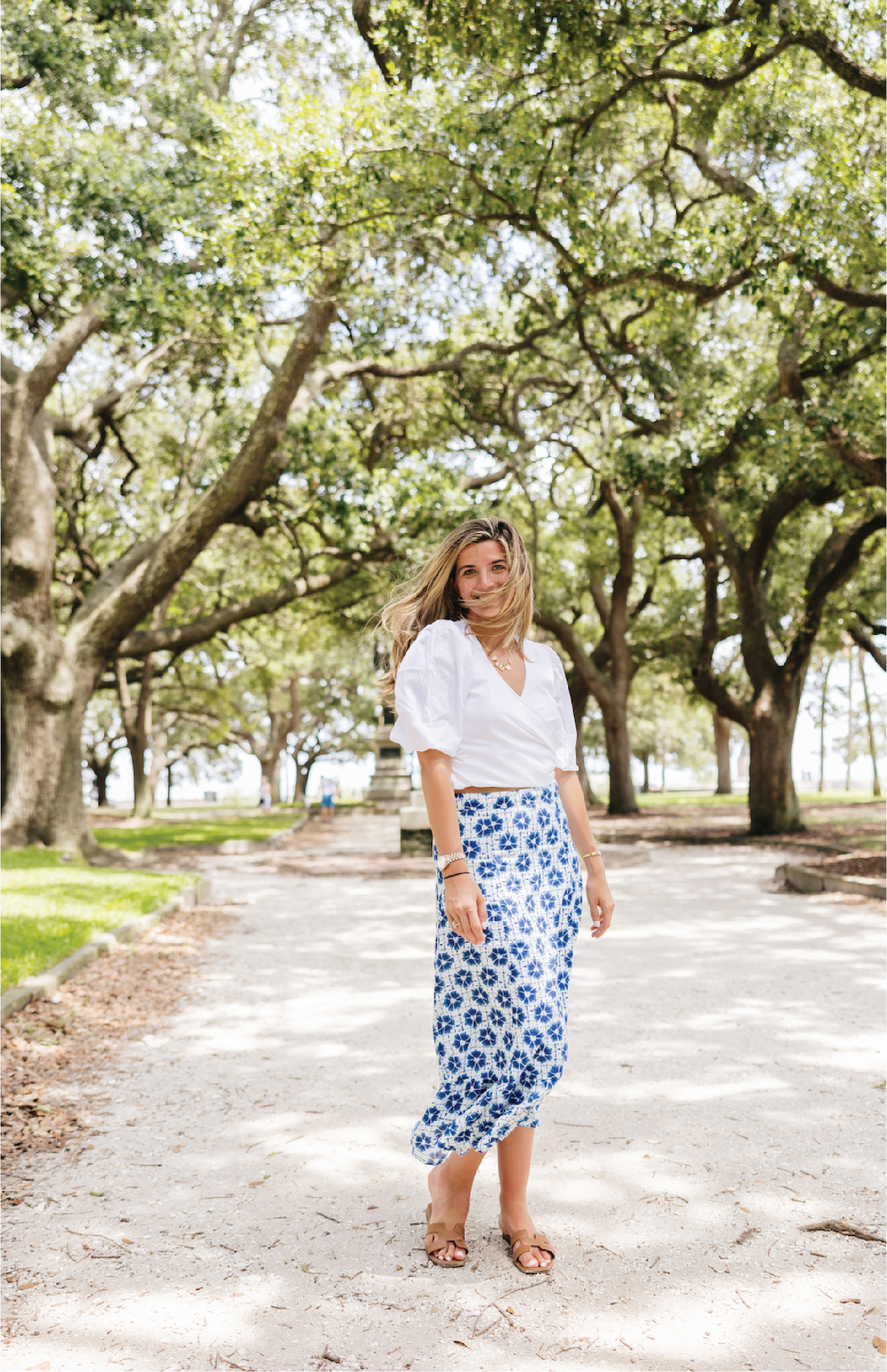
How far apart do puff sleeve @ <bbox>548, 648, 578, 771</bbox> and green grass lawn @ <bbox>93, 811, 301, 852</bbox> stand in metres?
13.2

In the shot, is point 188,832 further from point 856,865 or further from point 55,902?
point 856,865

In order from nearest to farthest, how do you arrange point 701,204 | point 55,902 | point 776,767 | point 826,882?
point 55,902, point 826,882, point 701,204, point 776,767

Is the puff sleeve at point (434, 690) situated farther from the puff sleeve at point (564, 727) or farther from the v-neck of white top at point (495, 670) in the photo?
the puff sleeve at point (564, 727)

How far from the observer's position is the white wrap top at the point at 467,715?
280 cm

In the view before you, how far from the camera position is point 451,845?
2.71m

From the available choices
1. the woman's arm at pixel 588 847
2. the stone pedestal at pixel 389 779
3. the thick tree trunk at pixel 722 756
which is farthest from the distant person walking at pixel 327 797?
the woman's arm at pixel 588 847

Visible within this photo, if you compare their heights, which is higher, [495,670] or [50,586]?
[50,586]

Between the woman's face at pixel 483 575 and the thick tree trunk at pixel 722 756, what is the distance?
1341 inches

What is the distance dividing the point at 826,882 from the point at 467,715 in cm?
847

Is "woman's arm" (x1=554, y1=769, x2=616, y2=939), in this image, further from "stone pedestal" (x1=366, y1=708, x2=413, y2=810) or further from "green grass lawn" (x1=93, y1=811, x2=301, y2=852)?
"stone pedestal" (x1=366, y1=708, x2=413, y2=810)

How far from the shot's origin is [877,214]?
9.32 m

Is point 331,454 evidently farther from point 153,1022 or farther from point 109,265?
point 153,1022

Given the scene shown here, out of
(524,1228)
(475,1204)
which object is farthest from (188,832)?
(524,1228)

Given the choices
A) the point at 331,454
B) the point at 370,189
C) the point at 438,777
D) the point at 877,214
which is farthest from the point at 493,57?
the point at 438,777
